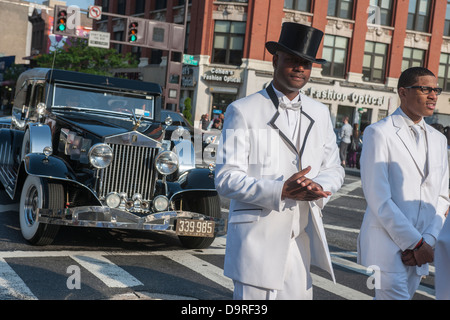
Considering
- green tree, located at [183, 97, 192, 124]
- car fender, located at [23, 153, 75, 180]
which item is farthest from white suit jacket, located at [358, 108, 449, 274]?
green tree, located at [183, 97, 192, 124]

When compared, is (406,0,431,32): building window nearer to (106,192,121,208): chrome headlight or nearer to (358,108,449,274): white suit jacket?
(106,192,121,208): chrome headlight

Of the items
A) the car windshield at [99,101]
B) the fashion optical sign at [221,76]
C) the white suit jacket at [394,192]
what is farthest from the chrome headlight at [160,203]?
the fashion optical sign at [221,76]

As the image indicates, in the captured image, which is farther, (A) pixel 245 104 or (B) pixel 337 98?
(B) pixel 337 98

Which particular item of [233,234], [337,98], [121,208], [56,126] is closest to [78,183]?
[121,208]

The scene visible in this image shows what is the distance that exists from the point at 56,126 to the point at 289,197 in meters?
5.72

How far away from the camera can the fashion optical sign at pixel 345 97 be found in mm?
37375

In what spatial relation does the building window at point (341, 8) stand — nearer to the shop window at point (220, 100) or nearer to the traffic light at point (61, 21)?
the shop window at point (220, 100)

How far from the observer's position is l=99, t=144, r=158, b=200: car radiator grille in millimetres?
7230

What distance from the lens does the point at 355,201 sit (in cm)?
1409

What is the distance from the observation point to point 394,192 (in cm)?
397

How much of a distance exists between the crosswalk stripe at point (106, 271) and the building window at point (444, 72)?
37329 millimetres

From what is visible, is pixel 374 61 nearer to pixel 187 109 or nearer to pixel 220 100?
pixel 220 100

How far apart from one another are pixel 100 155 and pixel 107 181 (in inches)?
12.4
